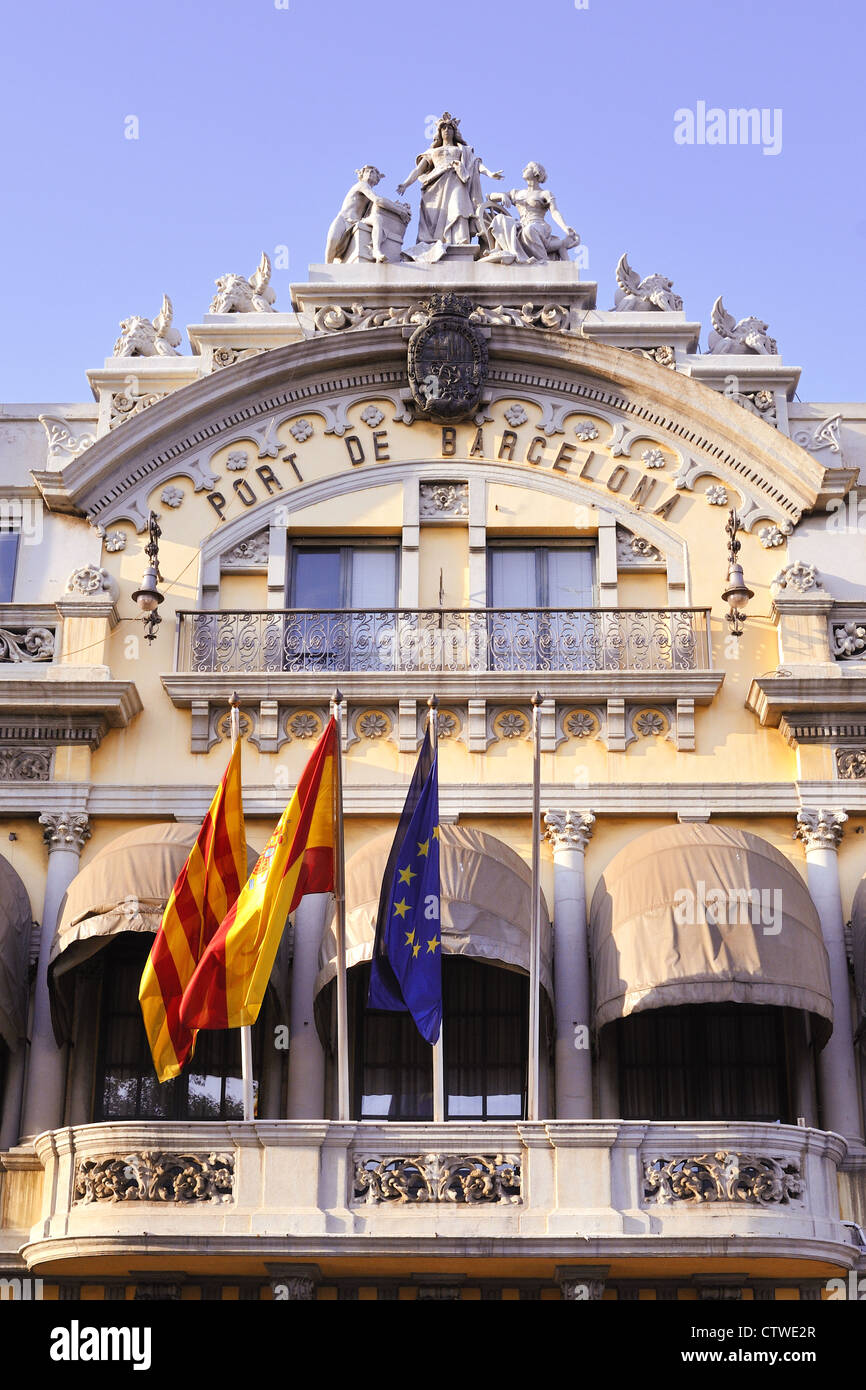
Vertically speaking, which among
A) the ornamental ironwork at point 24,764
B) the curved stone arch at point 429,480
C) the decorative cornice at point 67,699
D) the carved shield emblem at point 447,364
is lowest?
the ornamental ironwork at point 24,764

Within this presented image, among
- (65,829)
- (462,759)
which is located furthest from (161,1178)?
(462,759)

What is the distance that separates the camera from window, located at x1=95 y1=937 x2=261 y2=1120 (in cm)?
2067

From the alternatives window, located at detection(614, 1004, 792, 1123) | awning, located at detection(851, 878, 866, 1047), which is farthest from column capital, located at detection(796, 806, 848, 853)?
window, located at detection(614, 1004, 792, 1123)

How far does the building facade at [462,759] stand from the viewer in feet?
59.8

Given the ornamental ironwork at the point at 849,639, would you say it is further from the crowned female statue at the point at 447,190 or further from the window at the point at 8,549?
the window at the point at 8,549

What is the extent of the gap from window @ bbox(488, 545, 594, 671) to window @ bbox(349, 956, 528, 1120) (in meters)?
3.64

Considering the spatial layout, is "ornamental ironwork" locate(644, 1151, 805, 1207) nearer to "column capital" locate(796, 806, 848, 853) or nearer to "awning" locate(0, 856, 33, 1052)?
"column capital" locate(796, 806, 848, 853)

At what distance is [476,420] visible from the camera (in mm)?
23938

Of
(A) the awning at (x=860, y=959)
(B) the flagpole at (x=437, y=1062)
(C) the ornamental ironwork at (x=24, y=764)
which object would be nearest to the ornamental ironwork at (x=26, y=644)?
(C) the ornamental ironwork at (x=24, y=764)

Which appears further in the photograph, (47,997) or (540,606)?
(540,606)

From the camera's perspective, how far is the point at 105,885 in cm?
2012

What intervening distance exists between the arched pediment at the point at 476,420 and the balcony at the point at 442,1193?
26.6 feet

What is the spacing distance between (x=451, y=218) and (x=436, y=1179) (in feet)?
40.8

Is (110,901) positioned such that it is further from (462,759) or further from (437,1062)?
(462,759)
